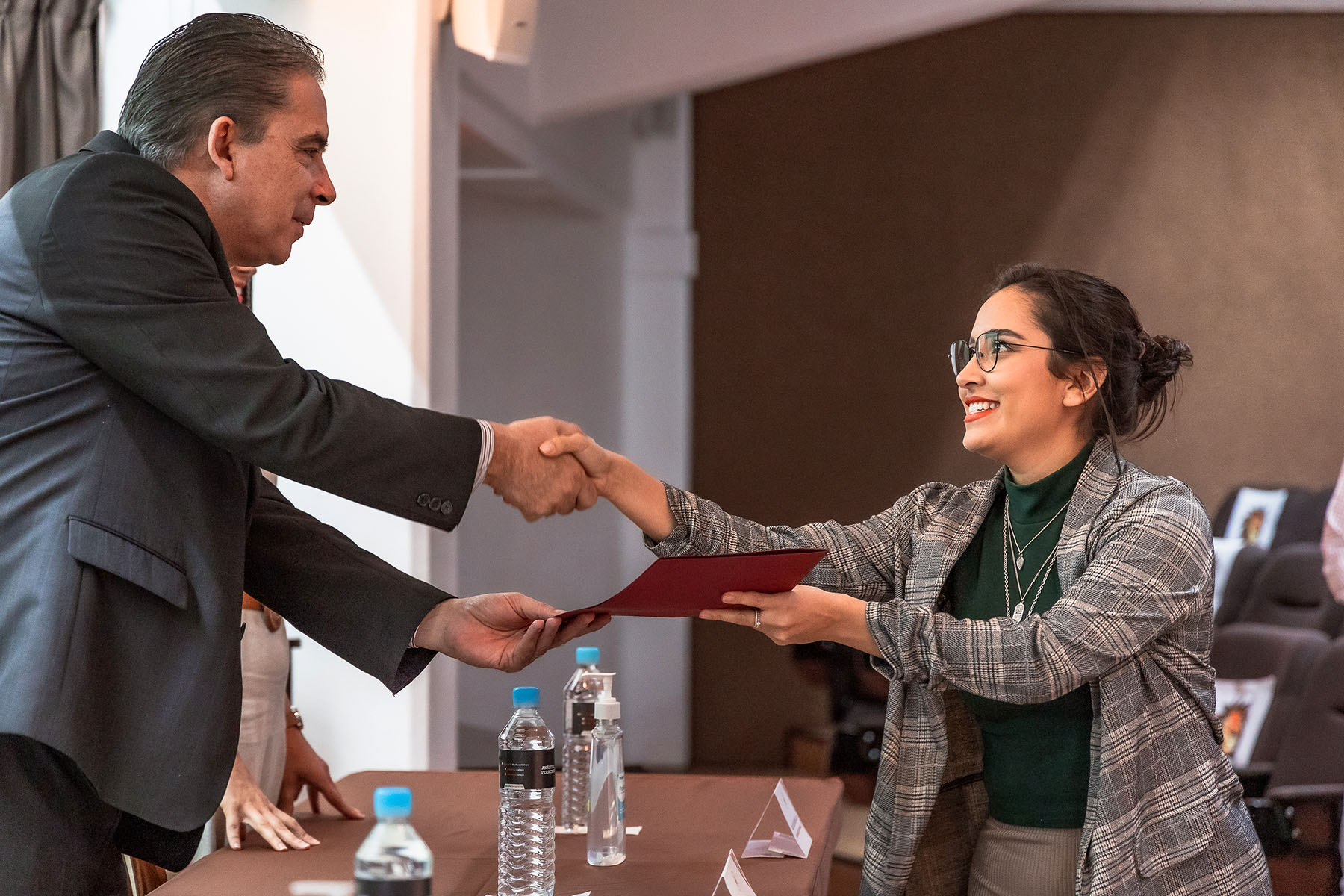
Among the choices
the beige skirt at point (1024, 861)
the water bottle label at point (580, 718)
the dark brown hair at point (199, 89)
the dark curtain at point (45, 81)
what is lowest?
the beige skirt at point (1024, 861)

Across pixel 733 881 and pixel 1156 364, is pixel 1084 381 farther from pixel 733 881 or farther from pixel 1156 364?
pixel 733 881

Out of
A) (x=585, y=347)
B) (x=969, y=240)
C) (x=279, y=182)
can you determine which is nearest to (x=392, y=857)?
(x=279, y=182)

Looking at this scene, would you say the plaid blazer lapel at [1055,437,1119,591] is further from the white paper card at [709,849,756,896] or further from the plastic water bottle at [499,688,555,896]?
the plastic water bottle at [499,688,555,896]

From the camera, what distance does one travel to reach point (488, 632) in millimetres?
1750

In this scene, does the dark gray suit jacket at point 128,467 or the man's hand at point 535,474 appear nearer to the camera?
the dark gray suit jacket at point 128,467

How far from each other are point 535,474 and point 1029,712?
2.62 ft

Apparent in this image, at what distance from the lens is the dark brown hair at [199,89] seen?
1481 millimetres

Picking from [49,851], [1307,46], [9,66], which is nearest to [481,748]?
[9,66]

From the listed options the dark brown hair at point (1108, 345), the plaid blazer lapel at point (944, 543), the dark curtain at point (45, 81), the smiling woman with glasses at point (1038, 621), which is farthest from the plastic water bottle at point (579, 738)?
the dark curtain at point (45, 81)

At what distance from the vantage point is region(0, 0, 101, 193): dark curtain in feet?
9.25

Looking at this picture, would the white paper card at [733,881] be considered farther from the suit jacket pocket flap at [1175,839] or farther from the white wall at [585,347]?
the white wall at [585,347]

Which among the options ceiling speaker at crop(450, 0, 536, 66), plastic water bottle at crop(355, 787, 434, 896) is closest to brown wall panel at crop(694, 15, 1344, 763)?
ceiling speaker at crop(450, 0, 536, 66)

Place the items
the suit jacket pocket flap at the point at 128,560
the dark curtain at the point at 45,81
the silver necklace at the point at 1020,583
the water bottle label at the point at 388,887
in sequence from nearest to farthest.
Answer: the water bottle label at the point at 388,887 → the suit jacket pocket flap at the point at 128,560 → the silver necklace at the point at 1020,583 → the dark curtain at the point at 45,81

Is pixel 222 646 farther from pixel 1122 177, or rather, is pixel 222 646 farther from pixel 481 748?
pixel 1122 177
